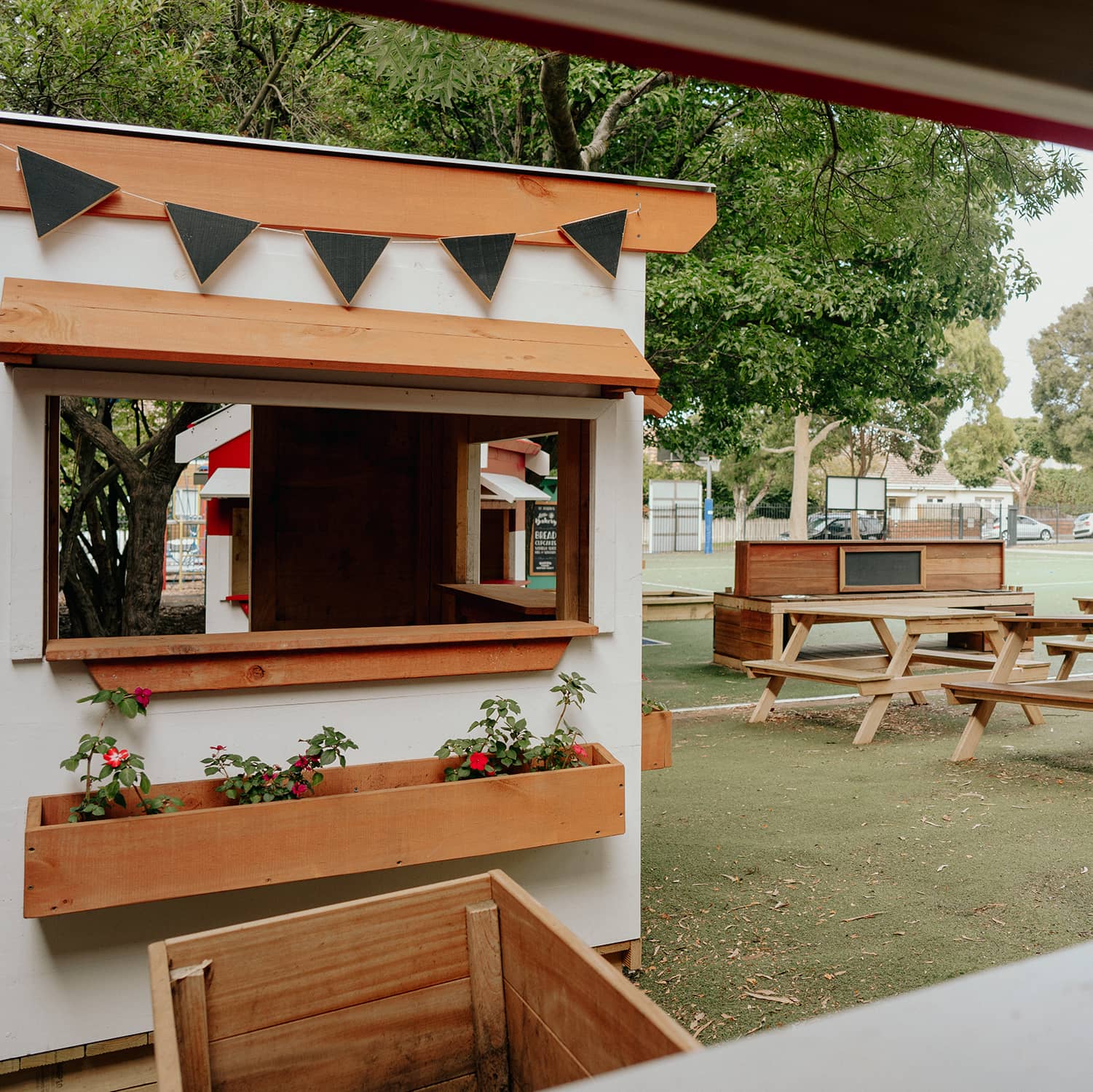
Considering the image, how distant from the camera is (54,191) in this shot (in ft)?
9.66

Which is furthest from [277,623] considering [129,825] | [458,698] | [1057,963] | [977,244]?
[1057,963]

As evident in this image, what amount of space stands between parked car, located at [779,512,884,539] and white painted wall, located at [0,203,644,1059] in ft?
94.5

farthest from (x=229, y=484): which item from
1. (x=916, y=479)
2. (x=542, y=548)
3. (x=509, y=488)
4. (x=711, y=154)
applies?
(x=916, y=479)

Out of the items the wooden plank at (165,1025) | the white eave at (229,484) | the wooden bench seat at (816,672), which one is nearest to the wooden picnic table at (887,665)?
the wooden bench seat at (816,672)

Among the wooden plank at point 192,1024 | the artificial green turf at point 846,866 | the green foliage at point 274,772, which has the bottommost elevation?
the artificial green turf at point 846,866

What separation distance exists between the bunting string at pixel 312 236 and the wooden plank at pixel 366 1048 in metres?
2.21

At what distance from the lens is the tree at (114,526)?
10812mm

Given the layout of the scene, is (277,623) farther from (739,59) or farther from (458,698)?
(739,59)

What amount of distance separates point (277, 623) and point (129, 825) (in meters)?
4.14

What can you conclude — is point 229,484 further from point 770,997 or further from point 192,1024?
point 192,1024

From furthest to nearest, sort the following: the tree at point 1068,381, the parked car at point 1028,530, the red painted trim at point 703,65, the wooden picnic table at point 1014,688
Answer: the parked car at point 1028,530, the tree at point 1068,381, the wooden picnic table at point 1014,688, the red painted trim at point 703,65

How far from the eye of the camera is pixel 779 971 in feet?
11.8

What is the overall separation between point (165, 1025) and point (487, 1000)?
0.63 metres

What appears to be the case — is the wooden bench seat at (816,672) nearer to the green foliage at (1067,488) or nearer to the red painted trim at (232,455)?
the red painted trim at (232,455)
